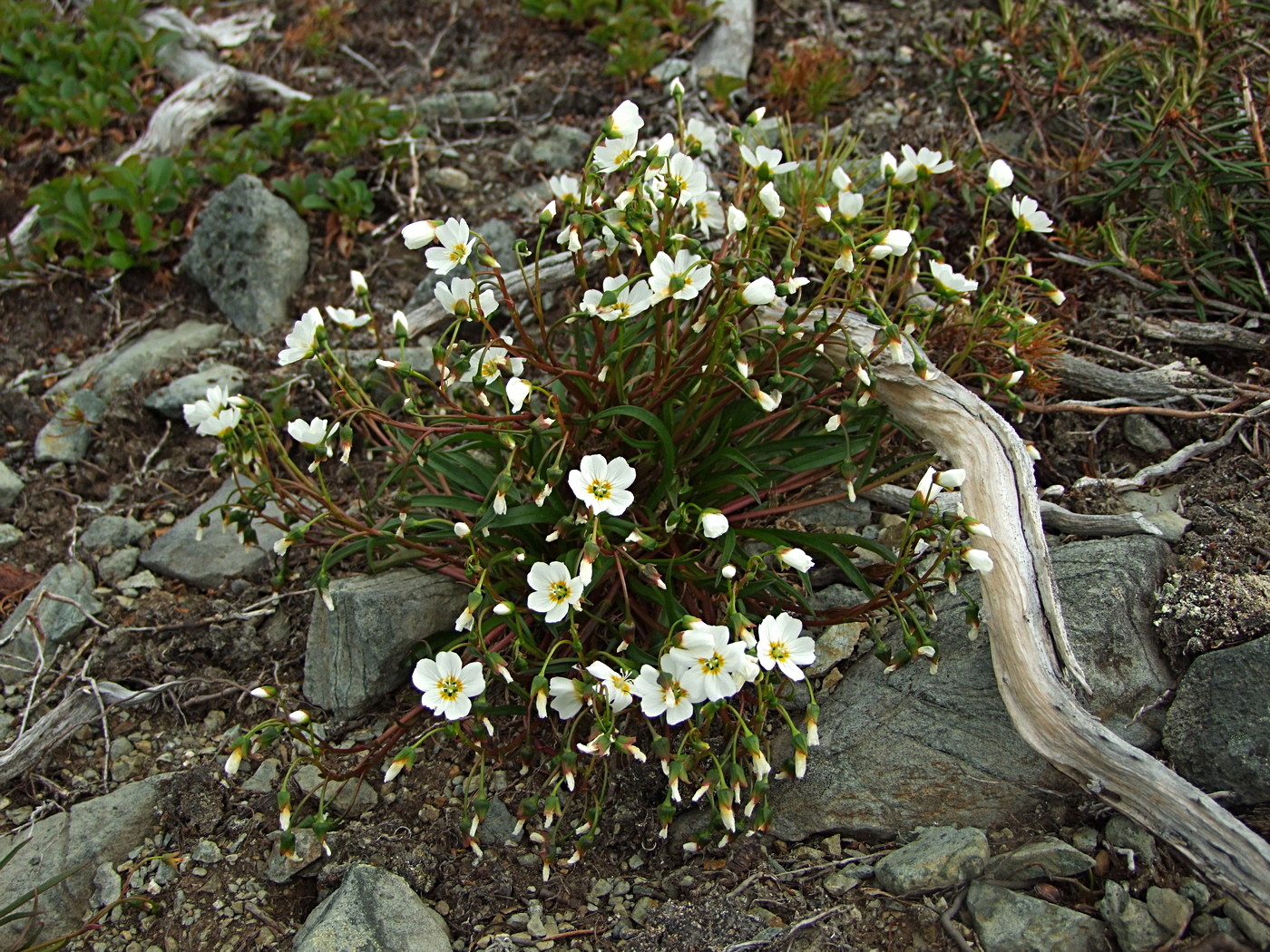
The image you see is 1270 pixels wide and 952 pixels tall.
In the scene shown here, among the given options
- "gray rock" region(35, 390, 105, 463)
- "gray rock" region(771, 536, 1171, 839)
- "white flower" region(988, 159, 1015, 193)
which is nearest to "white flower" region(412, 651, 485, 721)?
"gray rock" region(771, 536, 1171, 839)

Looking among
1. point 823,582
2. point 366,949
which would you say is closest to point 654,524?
point 823,582

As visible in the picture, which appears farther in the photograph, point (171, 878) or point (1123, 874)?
point (171, 878)

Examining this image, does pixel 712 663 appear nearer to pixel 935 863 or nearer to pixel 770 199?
pixel 935 863

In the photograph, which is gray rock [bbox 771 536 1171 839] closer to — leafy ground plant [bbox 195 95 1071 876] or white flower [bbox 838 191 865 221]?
leafy ground plant [bbox 195 95 1071 876]

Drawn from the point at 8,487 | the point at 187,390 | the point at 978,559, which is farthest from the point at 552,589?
the point at 8,487

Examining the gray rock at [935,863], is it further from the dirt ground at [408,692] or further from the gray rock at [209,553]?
the gray rock at [209,553]

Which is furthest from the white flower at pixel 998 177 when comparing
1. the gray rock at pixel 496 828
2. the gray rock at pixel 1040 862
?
the gray rock at pixel 496 828

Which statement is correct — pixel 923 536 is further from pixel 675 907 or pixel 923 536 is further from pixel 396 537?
pixel 396 537
